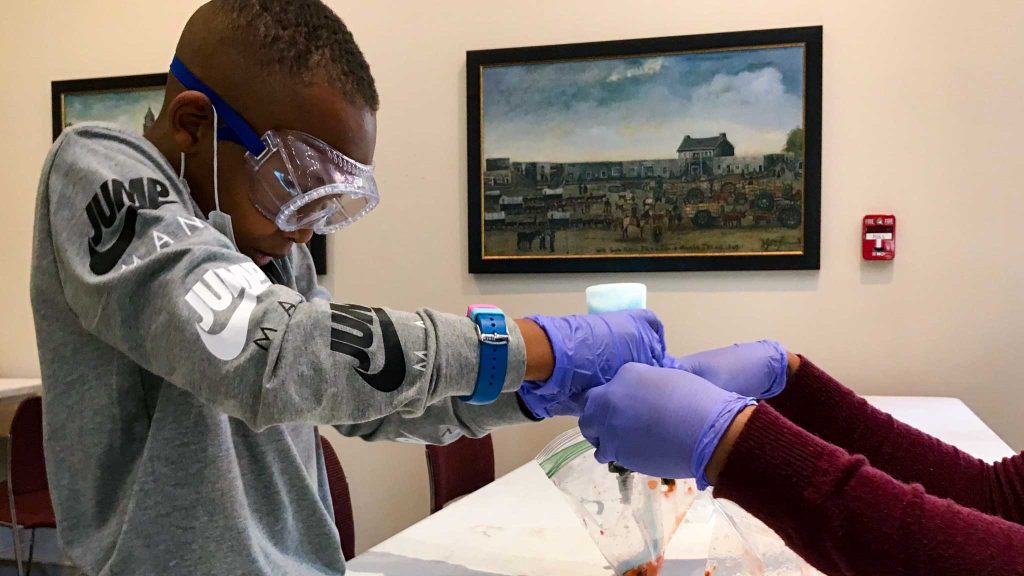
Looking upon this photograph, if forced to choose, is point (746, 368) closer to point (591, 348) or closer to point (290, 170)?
point (591, 348)

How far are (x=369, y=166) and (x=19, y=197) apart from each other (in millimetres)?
2561

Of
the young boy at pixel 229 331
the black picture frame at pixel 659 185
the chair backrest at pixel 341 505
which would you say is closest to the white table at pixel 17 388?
the chair backrest at pixel 341 505

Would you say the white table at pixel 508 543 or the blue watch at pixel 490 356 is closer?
the blue watch at pixel 490 356

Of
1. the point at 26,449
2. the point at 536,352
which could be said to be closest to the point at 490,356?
the point at 536,352

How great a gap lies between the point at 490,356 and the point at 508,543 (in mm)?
596

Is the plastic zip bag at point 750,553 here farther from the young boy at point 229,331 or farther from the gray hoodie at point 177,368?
the gray hoodie at point 177,368

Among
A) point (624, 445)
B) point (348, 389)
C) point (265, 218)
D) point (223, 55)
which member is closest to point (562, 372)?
point (624, 445)

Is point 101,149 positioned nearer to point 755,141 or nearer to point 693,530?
point 693,530

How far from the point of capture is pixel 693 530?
1.22m

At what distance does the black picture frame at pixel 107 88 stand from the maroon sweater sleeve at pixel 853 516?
209 cm

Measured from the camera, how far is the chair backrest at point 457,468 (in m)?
1.80

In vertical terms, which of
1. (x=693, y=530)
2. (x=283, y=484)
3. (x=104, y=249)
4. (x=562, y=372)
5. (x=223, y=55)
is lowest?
(x=693, y=530)

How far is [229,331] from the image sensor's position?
0.61 m

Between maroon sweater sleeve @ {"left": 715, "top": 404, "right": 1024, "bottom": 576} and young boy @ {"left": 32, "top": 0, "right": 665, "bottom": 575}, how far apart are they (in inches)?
10.1
